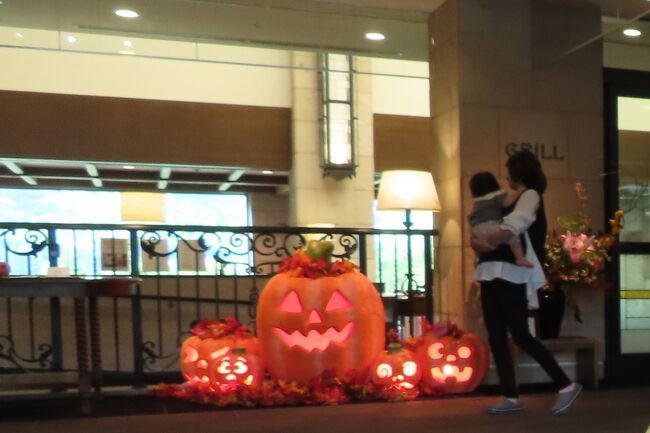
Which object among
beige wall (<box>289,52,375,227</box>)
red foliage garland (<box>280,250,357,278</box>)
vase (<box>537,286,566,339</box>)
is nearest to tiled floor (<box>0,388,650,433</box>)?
vase (<box>537,286,566,339</box>)

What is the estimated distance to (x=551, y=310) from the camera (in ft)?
15.2

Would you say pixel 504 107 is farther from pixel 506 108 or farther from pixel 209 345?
pixel 209 345

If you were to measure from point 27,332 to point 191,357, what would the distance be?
417cm

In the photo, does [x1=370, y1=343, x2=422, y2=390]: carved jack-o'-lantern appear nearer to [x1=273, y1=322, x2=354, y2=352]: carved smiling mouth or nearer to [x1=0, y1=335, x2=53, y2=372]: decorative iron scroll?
[x1=273, y1=322, x2=354, y2=352]: carved smiling mouth

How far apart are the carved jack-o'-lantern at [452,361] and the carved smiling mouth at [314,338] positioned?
1.86 feet

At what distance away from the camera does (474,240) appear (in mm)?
4008

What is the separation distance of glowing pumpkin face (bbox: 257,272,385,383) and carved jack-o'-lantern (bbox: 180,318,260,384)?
0.46 feet

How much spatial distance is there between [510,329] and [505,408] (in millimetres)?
468

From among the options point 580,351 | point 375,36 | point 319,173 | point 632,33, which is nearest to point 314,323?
point 580,351

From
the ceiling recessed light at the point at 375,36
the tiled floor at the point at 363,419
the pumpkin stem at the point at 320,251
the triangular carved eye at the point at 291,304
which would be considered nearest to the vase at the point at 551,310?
the tiled floor at the point at 363,419

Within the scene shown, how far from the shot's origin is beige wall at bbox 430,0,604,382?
190 inches

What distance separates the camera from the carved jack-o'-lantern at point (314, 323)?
419 cm

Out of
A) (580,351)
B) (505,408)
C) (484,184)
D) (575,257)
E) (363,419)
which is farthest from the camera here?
(580,351)

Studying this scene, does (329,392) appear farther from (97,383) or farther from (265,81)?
(265,81)
